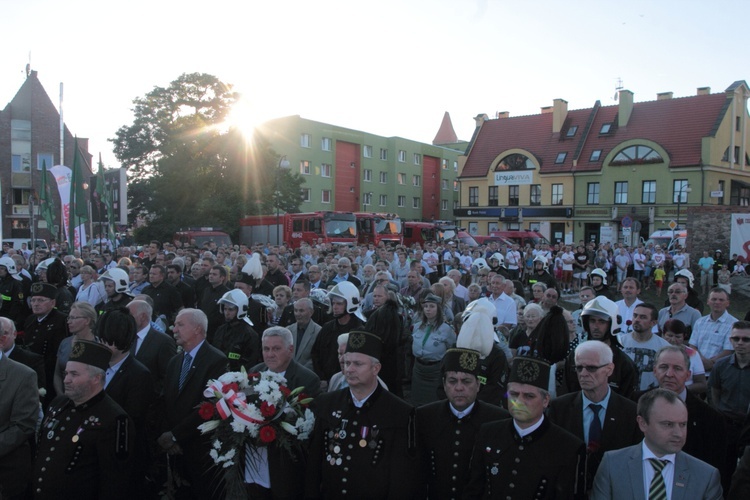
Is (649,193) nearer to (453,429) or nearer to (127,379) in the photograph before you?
(453,429)

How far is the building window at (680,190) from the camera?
40.4m

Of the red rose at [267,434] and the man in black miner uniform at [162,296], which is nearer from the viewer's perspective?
the red rose at [267,434]

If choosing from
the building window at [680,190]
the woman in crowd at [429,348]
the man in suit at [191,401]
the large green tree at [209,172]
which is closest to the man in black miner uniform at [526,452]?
the man in suit at [191,401]

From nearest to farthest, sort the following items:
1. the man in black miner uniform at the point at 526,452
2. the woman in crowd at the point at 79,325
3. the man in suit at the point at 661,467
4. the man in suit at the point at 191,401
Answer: the man in suit at the point at 661,467 < the man in black miner uniform at the point at 526,452 < the man in suit at the point at 191,401 < the woman in crowd at the point at 79,325

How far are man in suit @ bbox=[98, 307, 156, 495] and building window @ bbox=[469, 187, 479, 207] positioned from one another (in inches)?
1894

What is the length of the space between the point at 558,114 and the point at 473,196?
394 inches

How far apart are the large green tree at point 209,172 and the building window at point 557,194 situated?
2132cm

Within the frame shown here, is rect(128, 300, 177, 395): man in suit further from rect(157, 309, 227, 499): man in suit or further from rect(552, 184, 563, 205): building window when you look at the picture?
rect(552, 184, 563, 205): building window

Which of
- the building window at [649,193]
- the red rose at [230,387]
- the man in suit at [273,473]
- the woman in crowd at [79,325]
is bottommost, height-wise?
the man in suit at [273,473]

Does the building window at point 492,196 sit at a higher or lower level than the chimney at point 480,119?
lower

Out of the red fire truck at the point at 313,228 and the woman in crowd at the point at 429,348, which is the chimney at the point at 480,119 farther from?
the woman in crowd at the point at 429,348

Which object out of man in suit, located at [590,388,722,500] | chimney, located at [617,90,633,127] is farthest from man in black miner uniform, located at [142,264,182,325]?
chimney, located at [617,90,633,127]

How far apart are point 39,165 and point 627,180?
43.0m

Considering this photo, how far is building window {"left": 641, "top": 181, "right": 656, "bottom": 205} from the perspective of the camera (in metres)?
42.1
